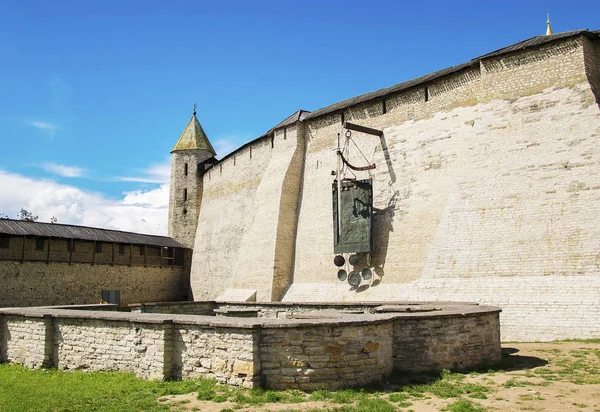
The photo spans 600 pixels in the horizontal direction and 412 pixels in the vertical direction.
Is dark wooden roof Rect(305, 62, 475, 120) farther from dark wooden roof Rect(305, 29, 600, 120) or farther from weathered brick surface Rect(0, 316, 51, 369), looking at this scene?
weathered brick surface Rect(0, 316, 51, 369)

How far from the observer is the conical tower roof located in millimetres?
26125

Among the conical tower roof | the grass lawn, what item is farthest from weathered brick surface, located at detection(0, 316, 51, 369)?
the conical tower roof

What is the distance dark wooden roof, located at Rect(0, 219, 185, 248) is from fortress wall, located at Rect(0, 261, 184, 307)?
112 centimetres

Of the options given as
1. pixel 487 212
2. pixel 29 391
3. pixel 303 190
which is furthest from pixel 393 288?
pixel 29 391

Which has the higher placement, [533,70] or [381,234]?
[533,70]

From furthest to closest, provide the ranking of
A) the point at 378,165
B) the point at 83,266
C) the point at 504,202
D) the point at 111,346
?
the point at 83,266 → the point at 378,165 → the point at 504,202 → the point at 111,346

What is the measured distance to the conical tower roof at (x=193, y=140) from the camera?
26125 millimetres

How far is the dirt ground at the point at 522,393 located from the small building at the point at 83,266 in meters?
15.1

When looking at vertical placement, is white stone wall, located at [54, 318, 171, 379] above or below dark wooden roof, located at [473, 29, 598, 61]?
below

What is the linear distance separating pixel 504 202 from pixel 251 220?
1052 cm

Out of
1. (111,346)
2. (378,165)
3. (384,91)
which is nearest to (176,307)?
(111,346)

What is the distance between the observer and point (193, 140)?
2622 cm

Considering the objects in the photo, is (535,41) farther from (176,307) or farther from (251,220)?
(251,220)

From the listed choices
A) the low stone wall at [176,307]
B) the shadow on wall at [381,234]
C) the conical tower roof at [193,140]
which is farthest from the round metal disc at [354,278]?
the conical tower roof at [193,140]
